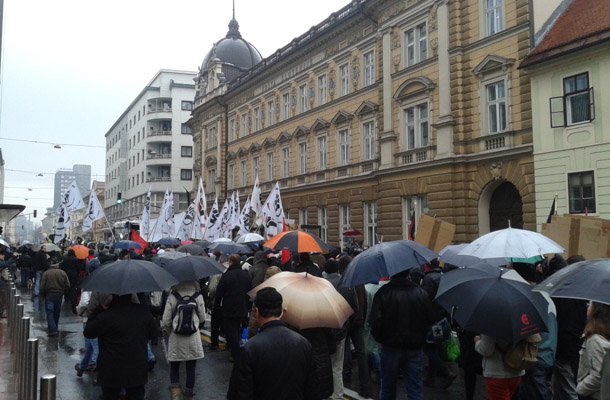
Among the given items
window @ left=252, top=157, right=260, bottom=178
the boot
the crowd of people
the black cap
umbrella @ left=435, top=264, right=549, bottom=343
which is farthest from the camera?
window @ left=252, top=157, right=260, bottom=178

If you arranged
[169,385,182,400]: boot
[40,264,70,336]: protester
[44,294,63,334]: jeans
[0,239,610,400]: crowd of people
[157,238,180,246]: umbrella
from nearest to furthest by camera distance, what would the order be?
[0,239,610,400]: crowd of people → [169,385,182,400]: boot → [40,264,70,336]: protester → [44,294,63,334]: jeans → [157,238,180,246]: umbrella

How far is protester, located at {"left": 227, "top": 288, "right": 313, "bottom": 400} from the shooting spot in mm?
3678

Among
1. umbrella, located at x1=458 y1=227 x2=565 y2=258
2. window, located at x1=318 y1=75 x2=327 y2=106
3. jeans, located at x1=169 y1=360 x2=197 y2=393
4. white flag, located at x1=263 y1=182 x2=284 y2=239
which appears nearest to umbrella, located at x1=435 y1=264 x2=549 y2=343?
umbrella, located at x1=458 y1=227 x2=565 y2=258

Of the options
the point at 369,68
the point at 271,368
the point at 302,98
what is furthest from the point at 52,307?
the point at 302,98

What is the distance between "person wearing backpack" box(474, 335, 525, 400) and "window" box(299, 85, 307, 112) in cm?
3018

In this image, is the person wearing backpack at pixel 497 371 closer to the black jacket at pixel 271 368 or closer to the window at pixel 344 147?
the black jacket at pixel 271 368

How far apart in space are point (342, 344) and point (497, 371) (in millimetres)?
2399

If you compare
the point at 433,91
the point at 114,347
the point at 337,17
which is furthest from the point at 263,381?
the point at 337,17

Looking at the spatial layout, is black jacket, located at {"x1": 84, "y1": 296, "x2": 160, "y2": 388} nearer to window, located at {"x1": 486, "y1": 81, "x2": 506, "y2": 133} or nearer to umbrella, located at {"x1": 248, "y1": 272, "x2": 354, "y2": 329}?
umbrella, located at {"x1": 248, "y1": 272, "x2": 354, "y2": 329}

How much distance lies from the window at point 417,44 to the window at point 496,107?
13.0ft

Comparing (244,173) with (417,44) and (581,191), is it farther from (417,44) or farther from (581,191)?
(581,191)

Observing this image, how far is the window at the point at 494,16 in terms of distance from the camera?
850 inches

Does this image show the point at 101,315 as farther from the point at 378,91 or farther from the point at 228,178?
the point at 228,178

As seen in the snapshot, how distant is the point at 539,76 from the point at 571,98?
5.05ft
